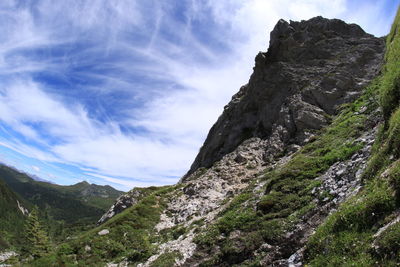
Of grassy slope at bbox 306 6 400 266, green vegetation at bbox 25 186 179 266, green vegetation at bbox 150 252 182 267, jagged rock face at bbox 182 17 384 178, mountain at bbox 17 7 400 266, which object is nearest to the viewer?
grassy slope at bbox 306 6 400 266

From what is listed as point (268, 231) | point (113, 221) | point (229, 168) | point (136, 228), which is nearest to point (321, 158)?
point (268, 231)

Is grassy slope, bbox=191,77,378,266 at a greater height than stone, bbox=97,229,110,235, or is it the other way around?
grassy slope, bbox=191,77,378,266

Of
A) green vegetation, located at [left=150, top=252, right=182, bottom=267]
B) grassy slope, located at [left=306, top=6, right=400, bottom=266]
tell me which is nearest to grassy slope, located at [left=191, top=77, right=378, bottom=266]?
green vegetation, located at [left=150, top=252, right=182, bottom=267]

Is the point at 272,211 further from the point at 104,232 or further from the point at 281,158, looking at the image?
the point at 104,232

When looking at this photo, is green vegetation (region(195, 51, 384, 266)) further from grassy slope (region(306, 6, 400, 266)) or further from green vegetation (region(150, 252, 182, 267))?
grassy slope (region(306, 6, 400, 266))

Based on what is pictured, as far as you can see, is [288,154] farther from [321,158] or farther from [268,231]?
[268,231]

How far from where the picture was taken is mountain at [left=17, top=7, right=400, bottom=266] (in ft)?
Result: 42.6

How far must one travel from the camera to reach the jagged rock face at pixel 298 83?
48.5m

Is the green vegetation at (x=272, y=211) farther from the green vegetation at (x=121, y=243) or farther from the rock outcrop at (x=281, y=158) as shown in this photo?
the green vegetation at (x=121, y=243)

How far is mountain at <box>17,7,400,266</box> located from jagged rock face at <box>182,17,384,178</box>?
0.79ft

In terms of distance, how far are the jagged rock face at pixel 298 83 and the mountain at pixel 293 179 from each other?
24 cm

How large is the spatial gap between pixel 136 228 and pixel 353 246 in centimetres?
3712

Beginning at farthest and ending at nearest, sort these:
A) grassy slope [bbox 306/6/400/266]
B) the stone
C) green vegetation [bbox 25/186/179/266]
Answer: the stone
green vegetation [bbox 25/186/179/266]
grassy slope [bbox 306/6/400/266]

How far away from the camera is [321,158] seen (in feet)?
93.6
